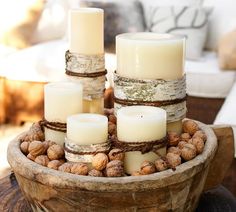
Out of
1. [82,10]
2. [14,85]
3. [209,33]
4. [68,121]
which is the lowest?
[14,85]

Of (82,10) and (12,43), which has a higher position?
(82,10)

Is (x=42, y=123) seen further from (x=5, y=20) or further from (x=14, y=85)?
(x=5, y=20)

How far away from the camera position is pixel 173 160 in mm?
900

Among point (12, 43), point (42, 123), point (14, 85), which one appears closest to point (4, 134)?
point (14, 85)

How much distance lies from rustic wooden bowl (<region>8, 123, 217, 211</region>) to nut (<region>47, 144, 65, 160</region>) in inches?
1.8

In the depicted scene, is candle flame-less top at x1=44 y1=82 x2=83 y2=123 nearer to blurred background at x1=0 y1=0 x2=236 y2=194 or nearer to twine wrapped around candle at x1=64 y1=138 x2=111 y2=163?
twine wrapped around candle at x1=64 y1=138 x2=111 y2=163

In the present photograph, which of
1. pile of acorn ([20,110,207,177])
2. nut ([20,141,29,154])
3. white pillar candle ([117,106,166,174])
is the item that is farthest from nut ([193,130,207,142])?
nut ([20,141,29,154])

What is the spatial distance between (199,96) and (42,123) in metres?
1.79

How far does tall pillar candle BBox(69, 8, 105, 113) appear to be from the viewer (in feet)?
3.45

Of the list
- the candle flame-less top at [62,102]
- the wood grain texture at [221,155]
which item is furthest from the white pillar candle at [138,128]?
the wood grain texture at [221,155]

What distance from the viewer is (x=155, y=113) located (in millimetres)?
930

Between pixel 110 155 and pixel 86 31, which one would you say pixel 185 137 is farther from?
pixel 86 31

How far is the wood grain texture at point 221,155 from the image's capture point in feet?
3.66

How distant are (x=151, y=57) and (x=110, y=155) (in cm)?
20
